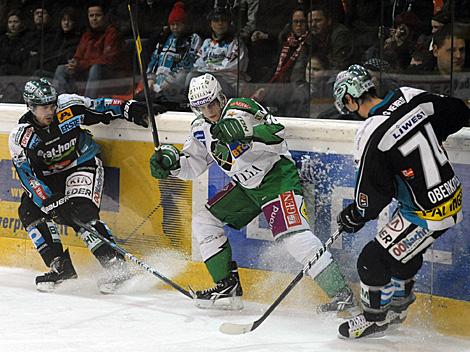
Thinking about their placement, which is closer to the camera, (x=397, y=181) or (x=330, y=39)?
(x=397, y=181)

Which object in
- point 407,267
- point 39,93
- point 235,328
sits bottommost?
point 235,328

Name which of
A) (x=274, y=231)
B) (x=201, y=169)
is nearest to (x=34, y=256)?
(x=201, y=169)

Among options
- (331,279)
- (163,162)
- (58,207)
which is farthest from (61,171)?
(331,279)

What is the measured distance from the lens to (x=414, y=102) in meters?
4.60

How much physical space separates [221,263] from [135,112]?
105 centimetres

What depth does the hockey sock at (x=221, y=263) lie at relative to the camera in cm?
538

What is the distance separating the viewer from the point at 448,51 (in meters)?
5.15

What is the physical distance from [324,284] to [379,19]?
1371mm

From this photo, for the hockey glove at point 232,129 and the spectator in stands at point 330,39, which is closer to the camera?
the hockey glove at point 232,129

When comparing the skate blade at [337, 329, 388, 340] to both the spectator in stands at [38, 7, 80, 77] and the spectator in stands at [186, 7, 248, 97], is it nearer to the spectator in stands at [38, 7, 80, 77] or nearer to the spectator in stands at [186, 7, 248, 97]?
the spectator in stands at [186, 7, 248, 97]

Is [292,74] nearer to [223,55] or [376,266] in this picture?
[223,55]

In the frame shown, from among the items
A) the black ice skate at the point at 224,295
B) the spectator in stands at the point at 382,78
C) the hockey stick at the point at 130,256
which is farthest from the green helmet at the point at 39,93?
the spectator in stands at the point at 382,78

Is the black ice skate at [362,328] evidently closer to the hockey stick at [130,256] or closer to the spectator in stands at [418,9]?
the hockey stick at [130,256]

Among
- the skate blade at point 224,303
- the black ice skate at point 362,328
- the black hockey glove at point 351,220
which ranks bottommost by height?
the skate blade at point 224,303
